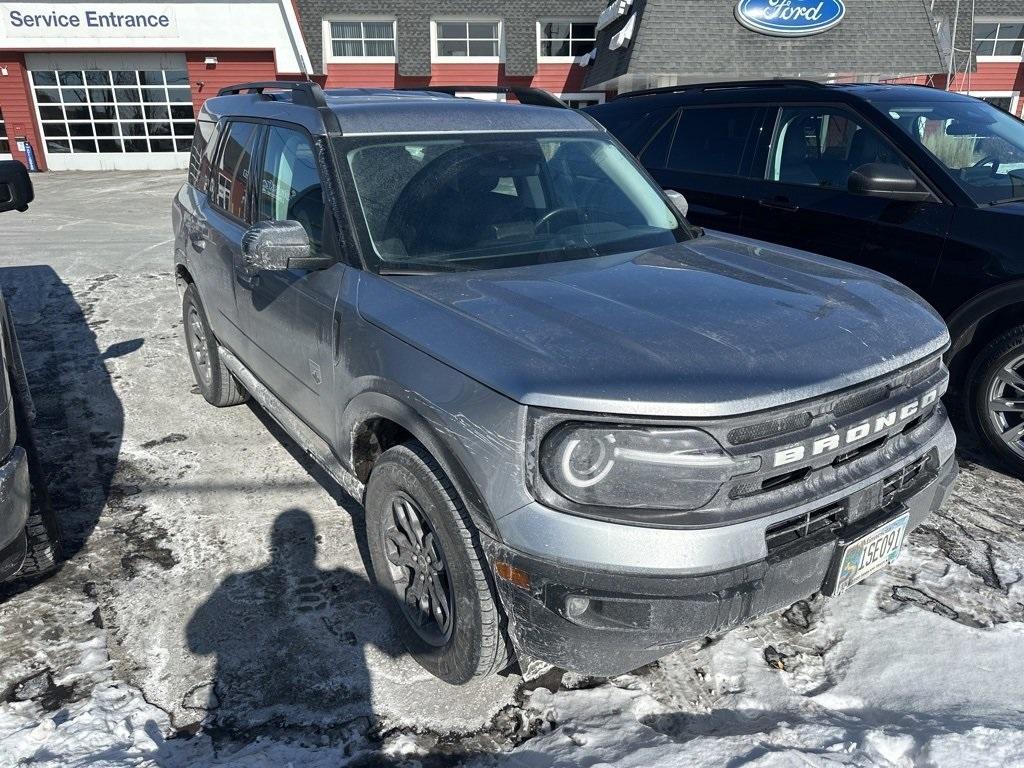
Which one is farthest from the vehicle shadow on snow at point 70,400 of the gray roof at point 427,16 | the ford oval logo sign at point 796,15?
the gray roof at point 427,16

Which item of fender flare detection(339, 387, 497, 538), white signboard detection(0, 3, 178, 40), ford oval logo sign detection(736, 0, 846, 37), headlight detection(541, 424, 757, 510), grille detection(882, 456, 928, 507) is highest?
ford oval logo sign detection(736, 0, 846, 37)

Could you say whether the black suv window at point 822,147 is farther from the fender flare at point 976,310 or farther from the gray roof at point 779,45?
the gray roof at point 779,45

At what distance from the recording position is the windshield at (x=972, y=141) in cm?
421

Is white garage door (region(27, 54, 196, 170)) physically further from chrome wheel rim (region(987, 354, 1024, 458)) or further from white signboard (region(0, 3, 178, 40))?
chrome wheel rim (region(987, 354, 1024, 458))

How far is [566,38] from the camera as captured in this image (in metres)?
24.1

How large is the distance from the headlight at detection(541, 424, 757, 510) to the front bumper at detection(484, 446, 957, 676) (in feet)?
0.65

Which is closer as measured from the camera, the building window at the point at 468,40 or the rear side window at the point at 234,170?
the rear side window at the point at 234,170

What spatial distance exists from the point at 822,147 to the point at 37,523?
475cm

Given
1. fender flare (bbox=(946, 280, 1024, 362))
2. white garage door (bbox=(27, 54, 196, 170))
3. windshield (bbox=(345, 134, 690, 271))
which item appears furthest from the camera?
white garage door (bbox=(27, 54, 196, 170))

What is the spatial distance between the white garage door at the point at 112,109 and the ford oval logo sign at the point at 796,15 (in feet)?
51.8

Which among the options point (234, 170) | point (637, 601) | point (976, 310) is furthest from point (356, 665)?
point (976, 310)

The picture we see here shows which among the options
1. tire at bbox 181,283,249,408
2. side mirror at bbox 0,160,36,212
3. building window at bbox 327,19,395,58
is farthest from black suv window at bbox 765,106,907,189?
building window at bbox 327,19,395,58

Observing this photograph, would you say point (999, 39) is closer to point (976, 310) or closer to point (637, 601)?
point (976, 310)

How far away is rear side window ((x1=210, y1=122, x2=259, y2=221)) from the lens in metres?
4.00
